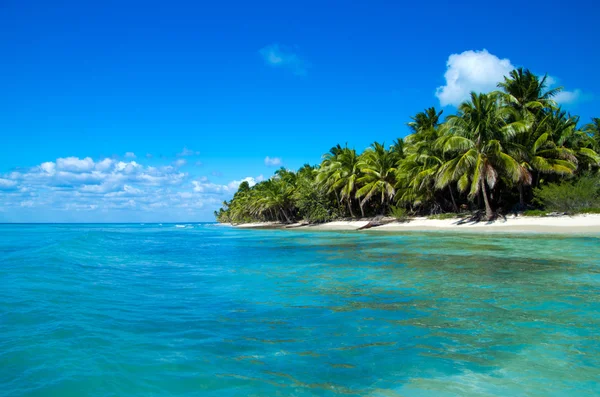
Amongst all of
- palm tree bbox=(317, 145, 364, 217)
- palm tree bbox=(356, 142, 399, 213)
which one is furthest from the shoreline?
palm tree bbox=(317, 145, 364, 217)

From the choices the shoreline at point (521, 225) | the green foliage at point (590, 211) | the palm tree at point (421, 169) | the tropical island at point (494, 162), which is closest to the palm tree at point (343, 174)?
the tropical island at point (494, 162)

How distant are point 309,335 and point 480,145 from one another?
28.7 m

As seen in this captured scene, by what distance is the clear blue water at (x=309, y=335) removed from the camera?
3.58 m

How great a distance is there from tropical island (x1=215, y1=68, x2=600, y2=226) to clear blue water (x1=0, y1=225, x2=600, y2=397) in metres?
20.2

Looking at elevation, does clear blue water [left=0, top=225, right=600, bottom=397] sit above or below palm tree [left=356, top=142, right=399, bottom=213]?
below

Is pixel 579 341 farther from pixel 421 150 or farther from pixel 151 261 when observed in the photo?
pixel 421 150

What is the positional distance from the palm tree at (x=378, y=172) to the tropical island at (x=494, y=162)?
4.2 inches

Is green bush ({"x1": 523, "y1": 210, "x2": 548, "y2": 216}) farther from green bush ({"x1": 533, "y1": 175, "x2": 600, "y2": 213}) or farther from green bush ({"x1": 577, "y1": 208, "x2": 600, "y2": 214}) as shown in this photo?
green bush ({"x1": 577, "y1": 208, "x2": 600, "y2": 214})

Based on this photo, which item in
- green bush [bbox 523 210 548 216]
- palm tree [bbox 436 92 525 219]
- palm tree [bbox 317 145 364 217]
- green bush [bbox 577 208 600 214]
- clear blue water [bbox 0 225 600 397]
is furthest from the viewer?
palm tree [bbox 317 145 364 217]

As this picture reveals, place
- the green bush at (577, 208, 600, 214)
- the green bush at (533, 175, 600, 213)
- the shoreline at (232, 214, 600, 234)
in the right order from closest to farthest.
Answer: the shoreline at (232, 214, 600, 234) → the green bush at (577, 208, 600, 214) → the green bush at (533, 175, 600, 213)

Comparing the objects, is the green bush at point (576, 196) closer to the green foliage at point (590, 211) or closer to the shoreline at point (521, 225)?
the green foliage at point (590, 211)

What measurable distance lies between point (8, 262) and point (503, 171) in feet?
102

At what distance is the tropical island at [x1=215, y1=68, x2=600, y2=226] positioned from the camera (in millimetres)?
27859

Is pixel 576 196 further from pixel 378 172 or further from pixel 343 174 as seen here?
pixel 343 174
